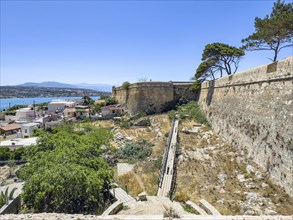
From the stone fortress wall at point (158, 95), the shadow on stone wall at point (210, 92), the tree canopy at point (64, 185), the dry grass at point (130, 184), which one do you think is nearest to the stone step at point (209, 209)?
the dry grass at point (130, 184)

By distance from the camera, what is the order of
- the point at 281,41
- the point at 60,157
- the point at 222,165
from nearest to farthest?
the point at 60,157, the point at 222,165, the point at 281,41

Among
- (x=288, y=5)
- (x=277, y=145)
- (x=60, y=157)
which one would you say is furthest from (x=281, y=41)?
(x=60, y=157)

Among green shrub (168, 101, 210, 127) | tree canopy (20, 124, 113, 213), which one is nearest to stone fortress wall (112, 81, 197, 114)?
green shrub (168, 101, 210, 127)

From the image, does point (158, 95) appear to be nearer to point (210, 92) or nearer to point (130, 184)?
point (210, 92)

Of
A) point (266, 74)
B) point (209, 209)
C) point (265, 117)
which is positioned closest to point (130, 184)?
point (209, 209)

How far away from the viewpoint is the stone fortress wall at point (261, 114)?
29.3 ft

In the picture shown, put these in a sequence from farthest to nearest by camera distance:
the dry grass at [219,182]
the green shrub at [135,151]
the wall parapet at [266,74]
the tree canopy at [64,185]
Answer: the green shrub at [135,151] → the wall parapet at [266,74] → the dry grass at [219,182] → the tree canopy at [64,185]

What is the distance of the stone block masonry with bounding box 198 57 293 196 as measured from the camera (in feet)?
29.1

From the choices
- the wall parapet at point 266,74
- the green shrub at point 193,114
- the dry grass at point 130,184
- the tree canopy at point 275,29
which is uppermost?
the tree canopy at point 275,29

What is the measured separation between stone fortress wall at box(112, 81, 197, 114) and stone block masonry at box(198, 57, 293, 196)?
1319 centimetres

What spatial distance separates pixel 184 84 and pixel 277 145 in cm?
2213

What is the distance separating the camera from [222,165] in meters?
11.8

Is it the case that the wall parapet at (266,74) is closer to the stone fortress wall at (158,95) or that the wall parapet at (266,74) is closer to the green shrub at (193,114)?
the green shrub at (193,114)

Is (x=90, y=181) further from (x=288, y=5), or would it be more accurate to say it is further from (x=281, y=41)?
(x=288, y=5)
